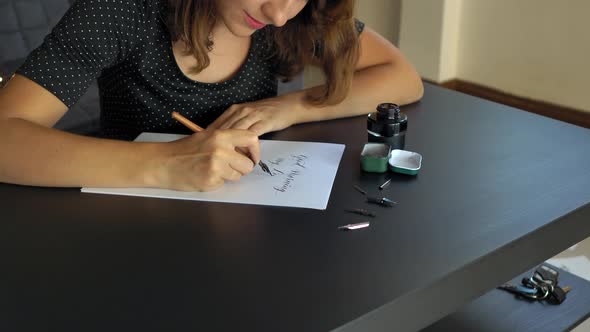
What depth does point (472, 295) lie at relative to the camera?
81 centimetres

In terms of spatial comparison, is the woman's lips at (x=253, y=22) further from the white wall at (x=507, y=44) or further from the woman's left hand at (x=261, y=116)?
the white wall at (x=507, y=44)

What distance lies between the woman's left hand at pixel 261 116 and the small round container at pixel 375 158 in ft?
0.67

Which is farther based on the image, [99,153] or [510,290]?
[510,290]

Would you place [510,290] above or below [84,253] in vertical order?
below

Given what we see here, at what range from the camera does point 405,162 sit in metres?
1.02

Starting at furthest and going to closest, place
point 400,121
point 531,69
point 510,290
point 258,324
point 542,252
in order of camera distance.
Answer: point 531,69 < point 510,290 < point 400,121 < point 542,252 < point 258,324

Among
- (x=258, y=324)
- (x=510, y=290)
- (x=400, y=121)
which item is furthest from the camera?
(x=510, y=290)

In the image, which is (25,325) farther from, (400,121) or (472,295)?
(400,121)

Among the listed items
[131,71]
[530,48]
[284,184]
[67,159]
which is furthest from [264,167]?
[530,48]

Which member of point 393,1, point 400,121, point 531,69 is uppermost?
point 400,121

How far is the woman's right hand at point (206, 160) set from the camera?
94cm

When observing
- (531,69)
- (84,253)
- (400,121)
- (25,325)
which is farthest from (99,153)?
(531,69)

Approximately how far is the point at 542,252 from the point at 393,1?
9.05ft

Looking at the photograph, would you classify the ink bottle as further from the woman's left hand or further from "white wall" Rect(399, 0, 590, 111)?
"white wall" Rect(399, 0, 590, 111)
